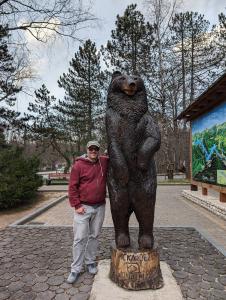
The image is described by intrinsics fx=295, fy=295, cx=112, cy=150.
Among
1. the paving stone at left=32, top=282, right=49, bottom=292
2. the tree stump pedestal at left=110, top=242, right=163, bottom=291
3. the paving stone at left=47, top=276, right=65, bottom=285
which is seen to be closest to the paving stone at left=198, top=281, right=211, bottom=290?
the tree stump pedestal at left=110, top=242, right=163, bottom=291

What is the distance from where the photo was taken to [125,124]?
3.37 m

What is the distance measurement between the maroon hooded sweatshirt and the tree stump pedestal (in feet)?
2.36

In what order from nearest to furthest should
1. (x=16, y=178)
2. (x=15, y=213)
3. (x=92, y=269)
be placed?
(x=92, y=269), (x=15, y=213), (x=16, y=178)

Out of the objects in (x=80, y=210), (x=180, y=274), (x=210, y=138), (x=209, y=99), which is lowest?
(x=180, y=274)

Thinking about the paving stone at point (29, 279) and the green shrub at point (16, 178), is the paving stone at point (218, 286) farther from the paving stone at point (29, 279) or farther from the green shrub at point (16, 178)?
the green shrub at point (16, 178)

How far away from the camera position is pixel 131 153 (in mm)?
3355

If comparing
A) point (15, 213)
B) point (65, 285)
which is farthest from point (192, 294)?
point (15, 213)

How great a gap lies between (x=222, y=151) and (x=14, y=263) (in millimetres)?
6417

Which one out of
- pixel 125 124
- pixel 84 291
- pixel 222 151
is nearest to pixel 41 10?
pixel 222 151

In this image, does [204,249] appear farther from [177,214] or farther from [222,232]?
[177,214]

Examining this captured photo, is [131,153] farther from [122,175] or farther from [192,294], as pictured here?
[192,294]

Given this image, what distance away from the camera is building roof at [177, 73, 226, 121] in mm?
7931

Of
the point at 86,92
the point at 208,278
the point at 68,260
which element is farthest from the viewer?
the point at 86,92

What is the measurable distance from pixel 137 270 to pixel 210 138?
23.4 ft
